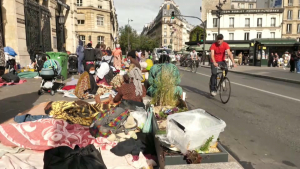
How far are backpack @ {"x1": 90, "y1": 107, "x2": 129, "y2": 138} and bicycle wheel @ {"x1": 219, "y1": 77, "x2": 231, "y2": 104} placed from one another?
13.4ft

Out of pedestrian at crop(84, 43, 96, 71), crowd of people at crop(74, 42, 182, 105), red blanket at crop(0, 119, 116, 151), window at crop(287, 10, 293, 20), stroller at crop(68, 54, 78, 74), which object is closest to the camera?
red blanket at crop(0, 119, 116, 151)

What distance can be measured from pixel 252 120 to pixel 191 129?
11.6 feet

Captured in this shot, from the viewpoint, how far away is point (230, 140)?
474 centimetres

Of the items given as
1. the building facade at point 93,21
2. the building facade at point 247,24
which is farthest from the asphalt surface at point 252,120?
the building facade at point 247,24

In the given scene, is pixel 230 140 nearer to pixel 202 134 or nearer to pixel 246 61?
pixel 202 134

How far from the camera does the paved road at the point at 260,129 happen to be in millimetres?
3954

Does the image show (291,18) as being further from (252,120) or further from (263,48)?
(252,120)

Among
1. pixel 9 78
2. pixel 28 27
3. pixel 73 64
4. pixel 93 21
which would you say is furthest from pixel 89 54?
pixel 93 21

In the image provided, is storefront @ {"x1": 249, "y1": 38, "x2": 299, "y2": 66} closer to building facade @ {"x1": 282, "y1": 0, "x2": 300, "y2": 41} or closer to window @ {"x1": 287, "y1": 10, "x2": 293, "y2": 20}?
building facade @ {"x1": 282, "y1": 0, "x2": 300, "y2": 41}

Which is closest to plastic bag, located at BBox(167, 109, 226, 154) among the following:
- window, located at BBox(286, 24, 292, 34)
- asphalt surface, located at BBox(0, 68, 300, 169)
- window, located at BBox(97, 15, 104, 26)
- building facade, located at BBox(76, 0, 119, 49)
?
asphalt surface, located at BBox(0, 68, 300, 169)

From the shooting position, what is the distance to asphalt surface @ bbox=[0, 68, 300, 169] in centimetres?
402

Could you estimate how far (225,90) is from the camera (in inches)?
320

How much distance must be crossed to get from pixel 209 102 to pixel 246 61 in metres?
32.7

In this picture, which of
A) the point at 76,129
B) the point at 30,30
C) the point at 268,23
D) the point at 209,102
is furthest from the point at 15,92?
the point at 268,23
